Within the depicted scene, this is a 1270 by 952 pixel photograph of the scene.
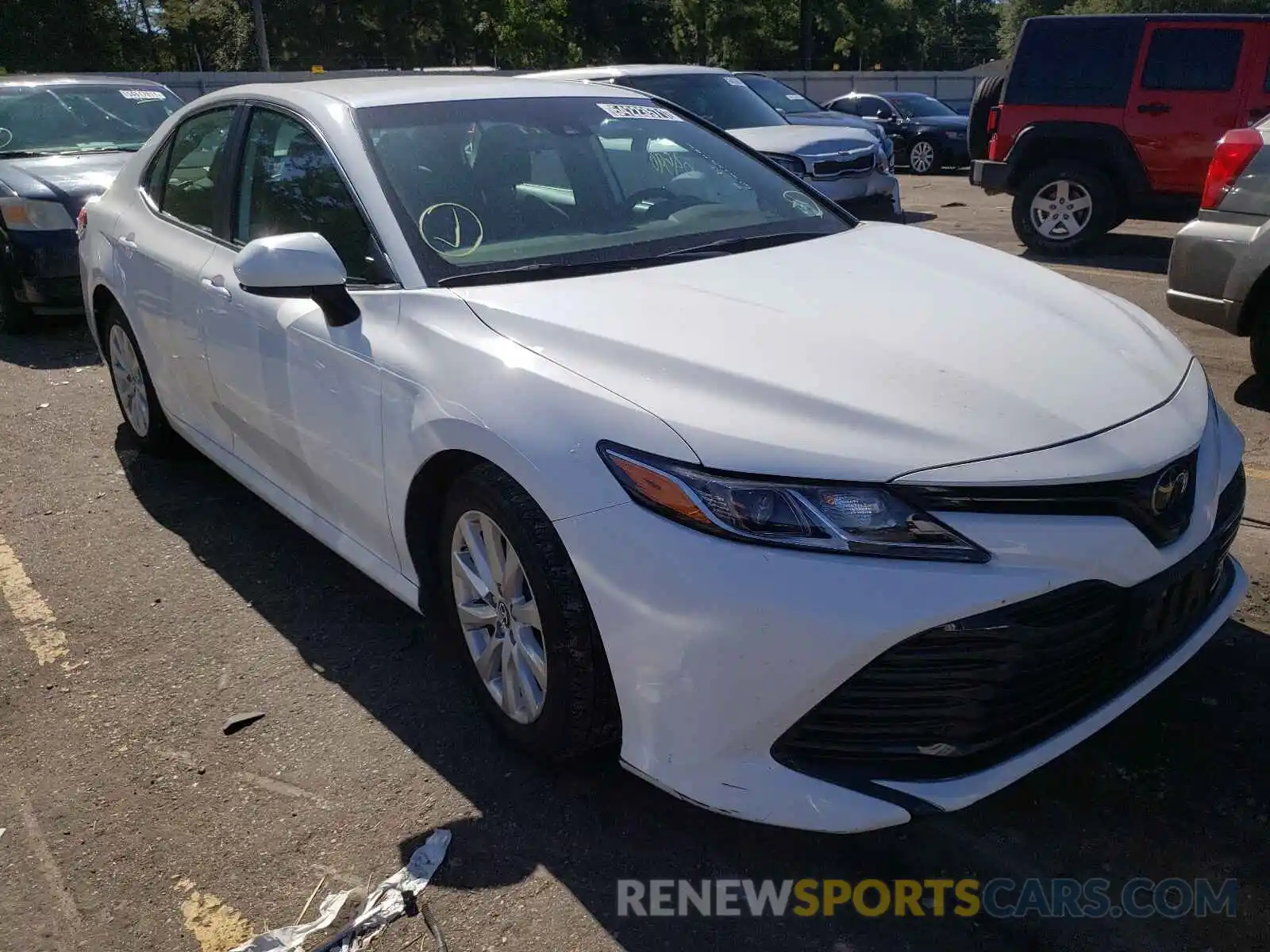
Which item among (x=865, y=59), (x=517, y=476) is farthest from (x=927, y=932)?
(x=865, y=59)

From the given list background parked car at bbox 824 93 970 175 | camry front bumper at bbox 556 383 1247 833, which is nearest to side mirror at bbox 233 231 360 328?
camry front bumper at bbox 556 383 1247 833

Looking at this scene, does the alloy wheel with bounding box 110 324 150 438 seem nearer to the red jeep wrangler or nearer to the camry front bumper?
the camry front bumper

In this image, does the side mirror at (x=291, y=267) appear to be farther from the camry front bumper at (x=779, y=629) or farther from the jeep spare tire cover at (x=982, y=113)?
the jeep spare tire cover at (x=982, y=113)

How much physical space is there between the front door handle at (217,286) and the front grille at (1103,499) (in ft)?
8.06

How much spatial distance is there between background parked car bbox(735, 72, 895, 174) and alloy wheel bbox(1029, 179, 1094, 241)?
2.32m

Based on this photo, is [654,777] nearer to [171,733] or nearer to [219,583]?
[171,733]

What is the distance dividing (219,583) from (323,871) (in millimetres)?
1700

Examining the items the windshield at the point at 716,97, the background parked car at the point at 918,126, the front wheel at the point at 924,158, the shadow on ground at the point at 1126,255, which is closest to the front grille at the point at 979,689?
the shadow on ground at the point at 1126,255

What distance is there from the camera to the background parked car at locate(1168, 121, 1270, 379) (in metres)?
5.02

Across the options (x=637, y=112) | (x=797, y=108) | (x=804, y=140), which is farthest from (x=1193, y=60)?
(x=637, y=112)

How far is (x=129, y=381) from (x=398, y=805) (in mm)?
3003

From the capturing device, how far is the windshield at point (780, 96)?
12.6 metres

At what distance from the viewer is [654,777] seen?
2273 millimetres

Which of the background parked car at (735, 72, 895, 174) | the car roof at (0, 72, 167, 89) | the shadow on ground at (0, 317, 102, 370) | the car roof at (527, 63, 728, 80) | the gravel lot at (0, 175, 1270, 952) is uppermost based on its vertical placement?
the car roof at (527, 63, 728, 80)
